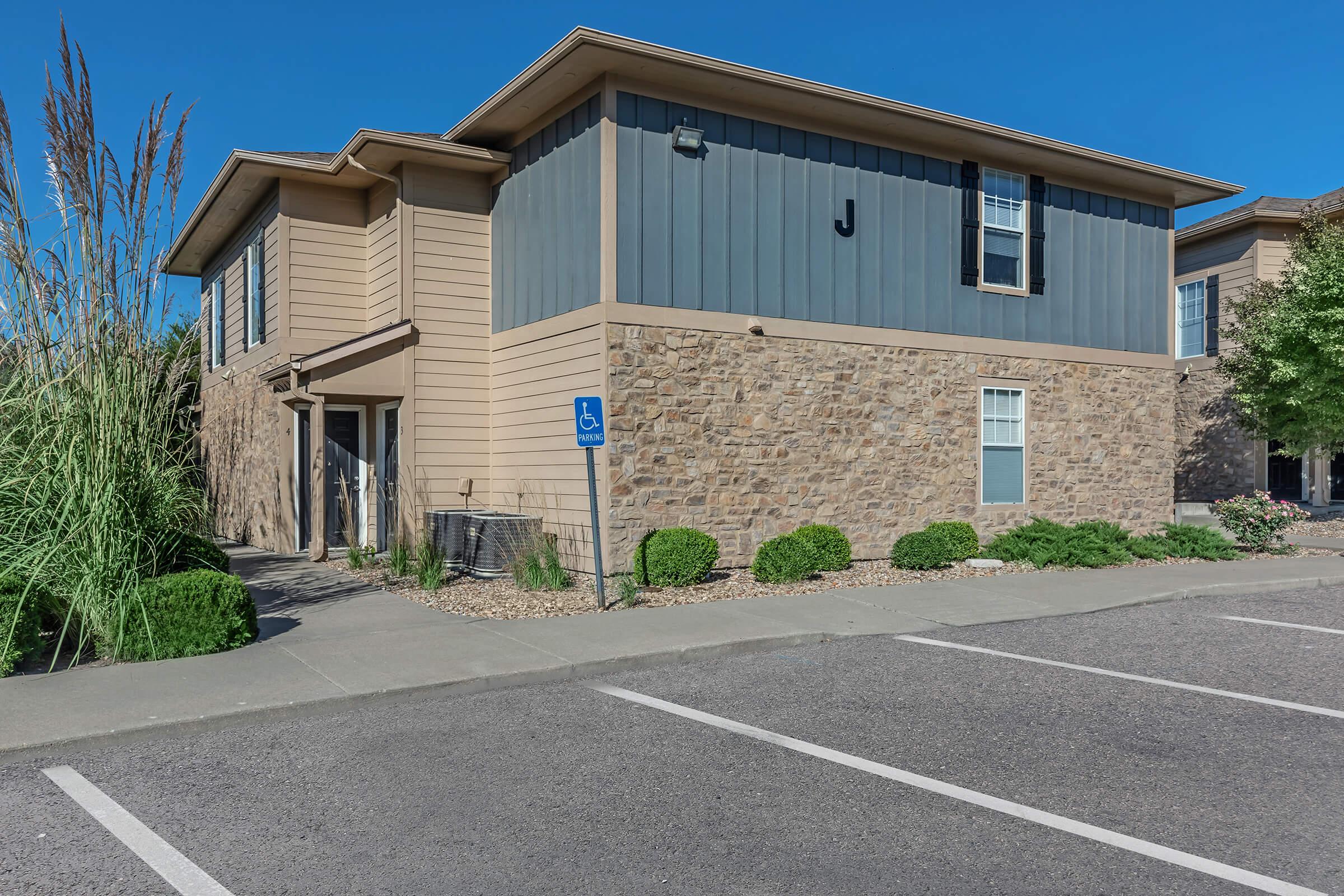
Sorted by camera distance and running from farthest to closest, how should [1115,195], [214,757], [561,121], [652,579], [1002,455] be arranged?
[1115,195] < [1002,455] < [561,121] < [652,579] < [214,757]

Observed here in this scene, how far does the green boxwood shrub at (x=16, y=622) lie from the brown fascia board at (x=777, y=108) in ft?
24.0

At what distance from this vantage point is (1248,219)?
2095 cm

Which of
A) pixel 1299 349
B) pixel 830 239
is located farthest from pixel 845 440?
pixel 1299 349

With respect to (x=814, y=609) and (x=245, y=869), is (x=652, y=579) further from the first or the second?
(x=245, y=869)

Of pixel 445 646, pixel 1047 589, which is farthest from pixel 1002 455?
pixel 445 646

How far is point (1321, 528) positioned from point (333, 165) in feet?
60.4

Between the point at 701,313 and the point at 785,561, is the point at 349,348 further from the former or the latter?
the point at 785,561

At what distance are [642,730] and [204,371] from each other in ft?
53.1

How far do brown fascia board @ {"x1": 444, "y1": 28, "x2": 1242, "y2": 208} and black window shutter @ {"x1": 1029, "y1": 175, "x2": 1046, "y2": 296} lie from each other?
0.93ft

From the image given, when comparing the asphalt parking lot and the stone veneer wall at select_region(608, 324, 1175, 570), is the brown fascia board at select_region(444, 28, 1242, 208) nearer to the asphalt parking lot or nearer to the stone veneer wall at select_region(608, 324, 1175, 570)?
the stone veneer wall at select_region(608, 324, 1175, 570)

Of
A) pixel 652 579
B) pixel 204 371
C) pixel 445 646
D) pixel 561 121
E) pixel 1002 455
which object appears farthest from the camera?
pixel 204 371

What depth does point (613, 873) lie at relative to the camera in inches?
151

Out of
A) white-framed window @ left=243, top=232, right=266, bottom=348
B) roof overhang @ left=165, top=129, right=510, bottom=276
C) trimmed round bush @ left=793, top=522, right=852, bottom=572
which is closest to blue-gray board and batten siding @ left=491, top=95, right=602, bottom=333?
roof overhang @ left=165, top=129, right=510, bottom=276

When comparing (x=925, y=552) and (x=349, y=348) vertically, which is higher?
(x=349, y=348)
